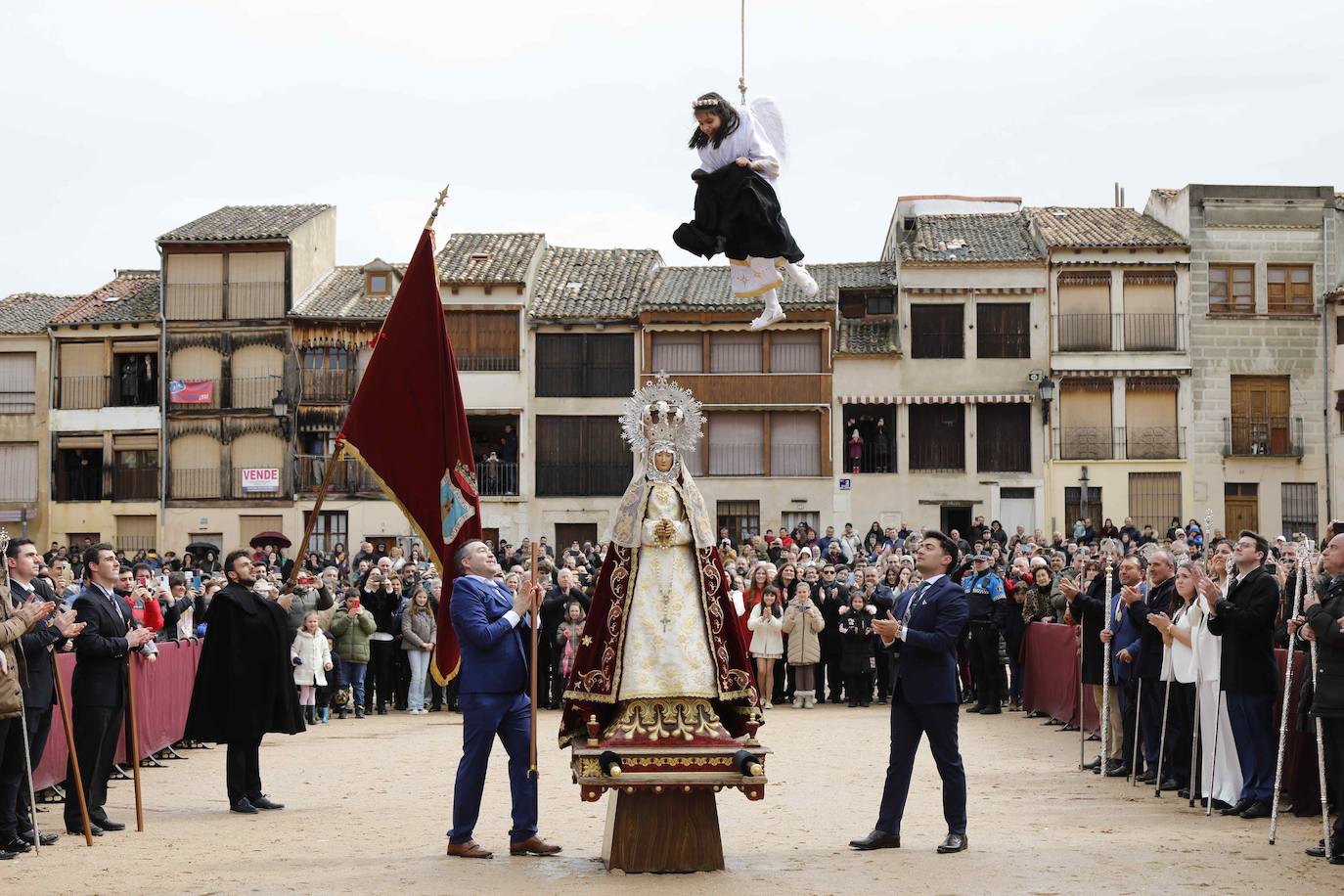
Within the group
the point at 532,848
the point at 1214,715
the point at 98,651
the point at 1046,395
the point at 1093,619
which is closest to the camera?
the point at 532,848

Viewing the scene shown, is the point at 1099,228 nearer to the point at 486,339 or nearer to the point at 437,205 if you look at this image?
the point at 486,339

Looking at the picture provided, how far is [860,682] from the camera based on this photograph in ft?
75.4

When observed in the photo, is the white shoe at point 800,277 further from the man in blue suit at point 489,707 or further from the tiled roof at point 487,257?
the tiled roof at point 487,257

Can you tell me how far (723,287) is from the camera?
4400cm

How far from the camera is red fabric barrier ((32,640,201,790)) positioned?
42.9ft

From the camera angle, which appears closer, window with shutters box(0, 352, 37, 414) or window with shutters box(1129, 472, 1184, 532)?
window with shutters box(1129, 472, 1184, 532)

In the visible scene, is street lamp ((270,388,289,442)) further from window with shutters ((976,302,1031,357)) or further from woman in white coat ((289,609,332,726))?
woman in white coat ((289,609,332,726))

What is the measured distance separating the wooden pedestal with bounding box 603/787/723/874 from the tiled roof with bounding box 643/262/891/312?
1240 inches

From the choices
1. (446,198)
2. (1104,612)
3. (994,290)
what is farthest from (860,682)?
(994,290)

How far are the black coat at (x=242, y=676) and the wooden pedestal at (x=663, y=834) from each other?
12.8ft

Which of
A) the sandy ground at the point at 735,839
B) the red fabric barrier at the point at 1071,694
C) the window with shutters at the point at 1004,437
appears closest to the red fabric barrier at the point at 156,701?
the sandy ground at the point at 735,839

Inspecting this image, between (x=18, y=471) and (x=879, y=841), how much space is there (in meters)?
39.8

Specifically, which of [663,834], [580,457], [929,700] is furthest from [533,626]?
[580,457]

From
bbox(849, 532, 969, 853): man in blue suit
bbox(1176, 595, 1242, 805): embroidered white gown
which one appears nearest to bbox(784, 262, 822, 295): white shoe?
bbox(849, 532, 969, 853): man in blue suit
